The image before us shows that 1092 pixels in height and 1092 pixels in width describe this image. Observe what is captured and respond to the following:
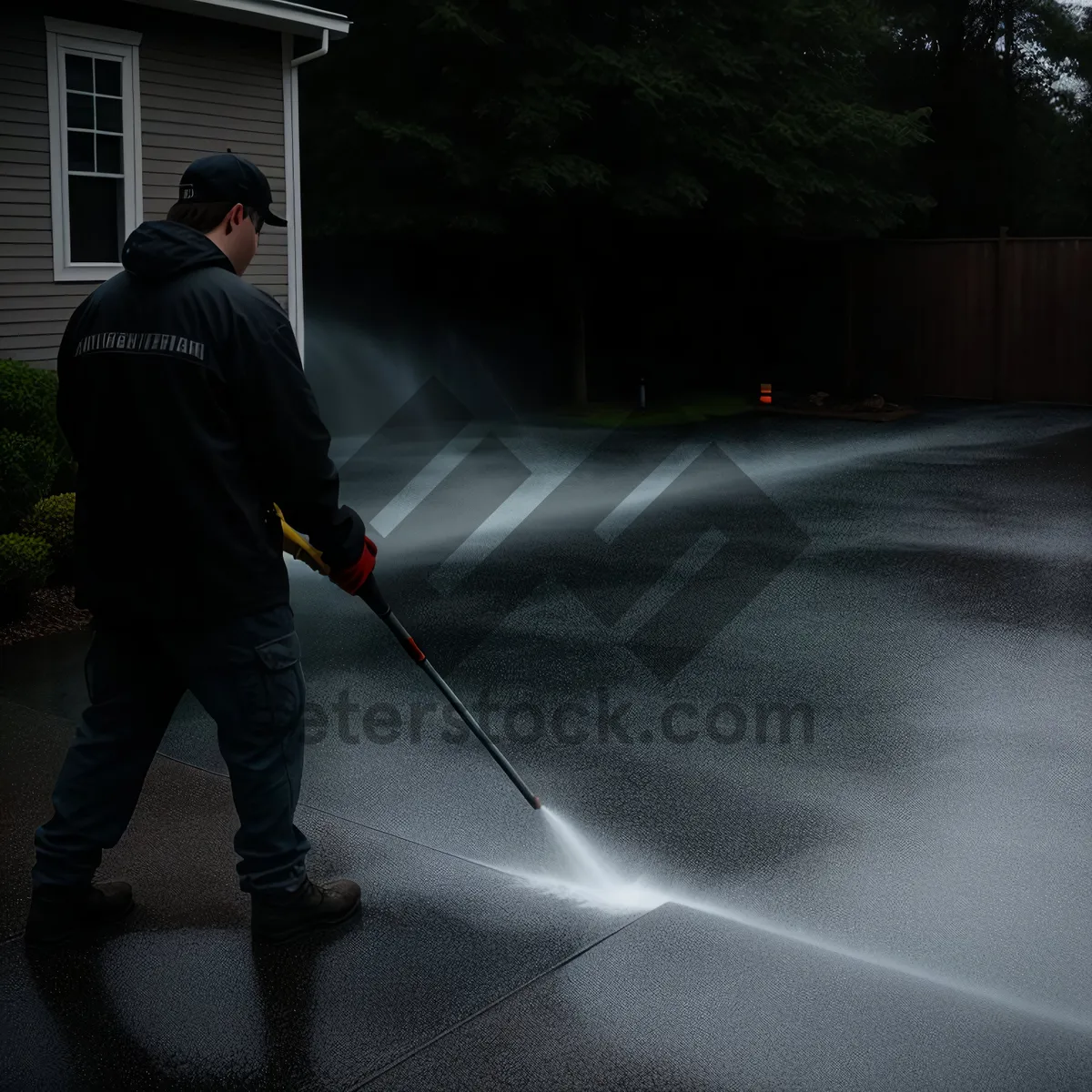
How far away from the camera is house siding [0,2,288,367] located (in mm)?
11289

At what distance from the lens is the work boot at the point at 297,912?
3734 mm

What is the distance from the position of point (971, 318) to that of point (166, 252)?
1794 cm

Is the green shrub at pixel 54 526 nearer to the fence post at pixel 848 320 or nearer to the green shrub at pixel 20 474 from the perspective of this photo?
the green shrub at pixel 20 474

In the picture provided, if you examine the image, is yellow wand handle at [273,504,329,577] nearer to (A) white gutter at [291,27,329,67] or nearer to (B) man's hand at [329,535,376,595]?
(B) man's hand at [329,535,376,595]

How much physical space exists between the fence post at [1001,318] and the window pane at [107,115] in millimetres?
12181

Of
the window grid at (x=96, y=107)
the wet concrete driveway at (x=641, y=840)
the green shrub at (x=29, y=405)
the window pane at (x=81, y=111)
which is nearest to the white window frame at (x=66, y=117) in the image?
the window grid at (x=96, y=107)

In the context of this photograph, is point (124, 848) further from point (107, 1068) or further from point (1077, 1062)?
point (1077, 1062)

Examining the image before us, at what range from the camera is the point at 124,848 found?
4.42 meters

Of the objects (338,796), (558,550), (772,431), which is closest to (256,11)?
(558,550)

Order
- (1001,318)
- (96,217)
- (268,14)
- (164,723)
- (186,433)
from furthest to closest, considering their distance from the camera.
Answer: (1001,318), (268,14), (96,217), (164,723), (186,433)

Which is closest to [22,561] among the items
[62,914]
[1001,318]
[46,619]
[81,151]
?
[46,619]

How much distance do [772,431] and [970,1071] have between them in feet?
46.5

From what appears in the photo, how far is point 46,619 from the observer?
25.0ft

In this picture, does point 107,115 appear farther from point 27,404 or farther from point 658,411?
point 658,411
